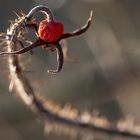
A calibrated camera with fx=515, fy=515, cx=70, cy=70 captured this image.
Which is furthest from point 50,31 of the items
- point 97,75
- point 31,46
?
point 97,75

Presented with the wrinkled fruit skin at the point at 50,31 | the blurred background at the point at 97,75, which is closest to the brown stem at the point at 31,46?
the wrinkled fruit skin at the point at 50,31

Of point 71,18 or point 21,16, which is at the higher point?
point 21,16

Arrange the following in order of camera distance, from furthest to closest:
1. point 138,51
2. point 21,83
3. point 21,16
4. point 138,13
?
point 138,13
point 138,51
point 21,83
point 21,16

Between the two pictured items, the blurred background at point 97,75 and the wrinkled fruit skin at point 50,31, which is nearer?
the wrinkled fruit skin at point 50,31

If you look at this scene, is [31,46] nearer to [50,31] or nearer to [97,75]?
[50,31]

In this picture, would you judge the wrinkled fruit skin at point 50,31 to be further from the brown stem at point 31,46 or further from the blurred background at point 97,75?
the blurred background at point 97,75

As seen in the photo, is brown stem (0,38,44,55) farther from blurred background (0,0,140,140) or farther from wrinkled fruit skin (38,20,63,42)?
blurred background (0,0,140,140)

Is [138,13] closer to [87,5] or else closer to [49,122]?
[87,5]

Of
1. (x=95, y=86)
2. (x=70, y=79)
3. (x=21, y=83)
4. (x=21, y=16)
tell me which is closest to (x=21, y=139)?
(x=95, y=86)

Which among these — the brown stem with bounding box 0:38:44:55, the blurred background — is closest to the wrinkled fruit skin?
the brown stem with bounding box 0:38:44:55
